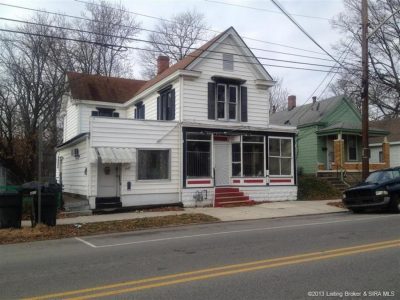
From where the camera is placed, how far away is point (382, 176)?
17203 millimetres

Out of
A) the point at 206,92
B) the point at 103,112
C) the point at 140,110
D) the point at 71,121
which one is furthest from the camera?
the point at 71,121

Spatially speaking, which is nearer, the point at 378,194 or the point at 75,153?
the point at 378,194

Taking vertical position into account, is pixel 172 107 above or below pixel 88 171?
above

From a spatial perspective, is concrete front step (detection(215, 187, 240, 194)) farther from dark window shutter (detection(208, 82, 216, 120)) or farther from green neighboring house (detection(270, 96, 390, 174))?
green neighboring house (detection(270, 96, 390, 174))

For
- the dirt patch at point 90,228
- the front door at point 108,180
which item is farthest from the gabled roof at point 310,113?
the dirt patch at point 90,228

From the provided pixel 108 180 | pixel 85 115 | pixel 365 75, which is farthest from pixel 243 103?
pixel 85 115

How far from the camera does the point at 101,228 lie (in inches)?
541

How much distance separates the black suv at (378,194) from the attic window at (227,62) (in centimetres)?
846

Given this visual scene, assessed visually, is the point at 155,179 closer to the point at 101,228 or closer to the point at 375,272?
the point at 101,228

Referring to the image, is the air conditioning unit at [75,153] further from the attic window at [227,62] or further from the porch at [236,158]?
the attic window at [227,62]

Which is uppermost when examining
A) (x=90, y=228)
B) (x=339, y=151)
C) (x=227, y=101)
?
(x=227, y=101)

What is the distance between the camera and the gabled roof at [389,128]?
35.8 m

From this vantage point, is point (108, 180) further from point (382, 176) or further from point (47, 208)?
point (382, 176)

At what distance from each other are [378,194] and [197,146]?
8186 mm
